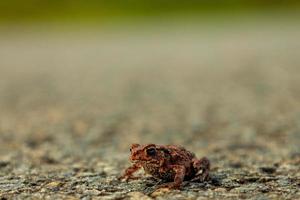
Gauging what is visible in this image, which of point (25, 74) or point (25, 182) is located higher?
point (25, 74)

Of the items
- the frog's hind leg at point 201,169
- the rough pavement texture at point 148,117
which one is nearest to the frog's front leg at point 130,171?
the rough pavement texture at point 148,117

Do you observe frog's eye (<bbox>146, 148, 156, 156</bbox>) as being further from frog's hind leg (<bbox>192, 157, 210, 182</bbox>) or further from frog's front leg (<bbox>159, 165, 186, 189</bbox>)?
frog's hind leg (<bbox>192, 157, 210, 182</bbox>)

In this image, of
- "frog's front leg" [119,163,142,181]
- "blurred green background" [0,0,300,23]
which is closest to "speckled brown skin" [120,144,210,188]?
"frog's front leg" [119,163,142,181]

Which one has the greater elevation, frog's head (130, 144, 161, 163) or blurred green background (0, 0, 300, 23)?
blurred green background (0, 0, 300, 23)

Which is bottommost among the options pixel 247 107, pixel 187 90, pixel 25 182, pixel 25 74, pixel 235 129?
pixel 25 182

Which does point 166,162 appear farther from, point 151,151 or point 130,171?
point 130,171

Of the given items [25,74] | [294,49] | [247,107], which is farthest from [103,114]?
[294,49]

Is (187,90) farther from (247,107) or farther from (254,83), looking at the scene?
(247,107)
